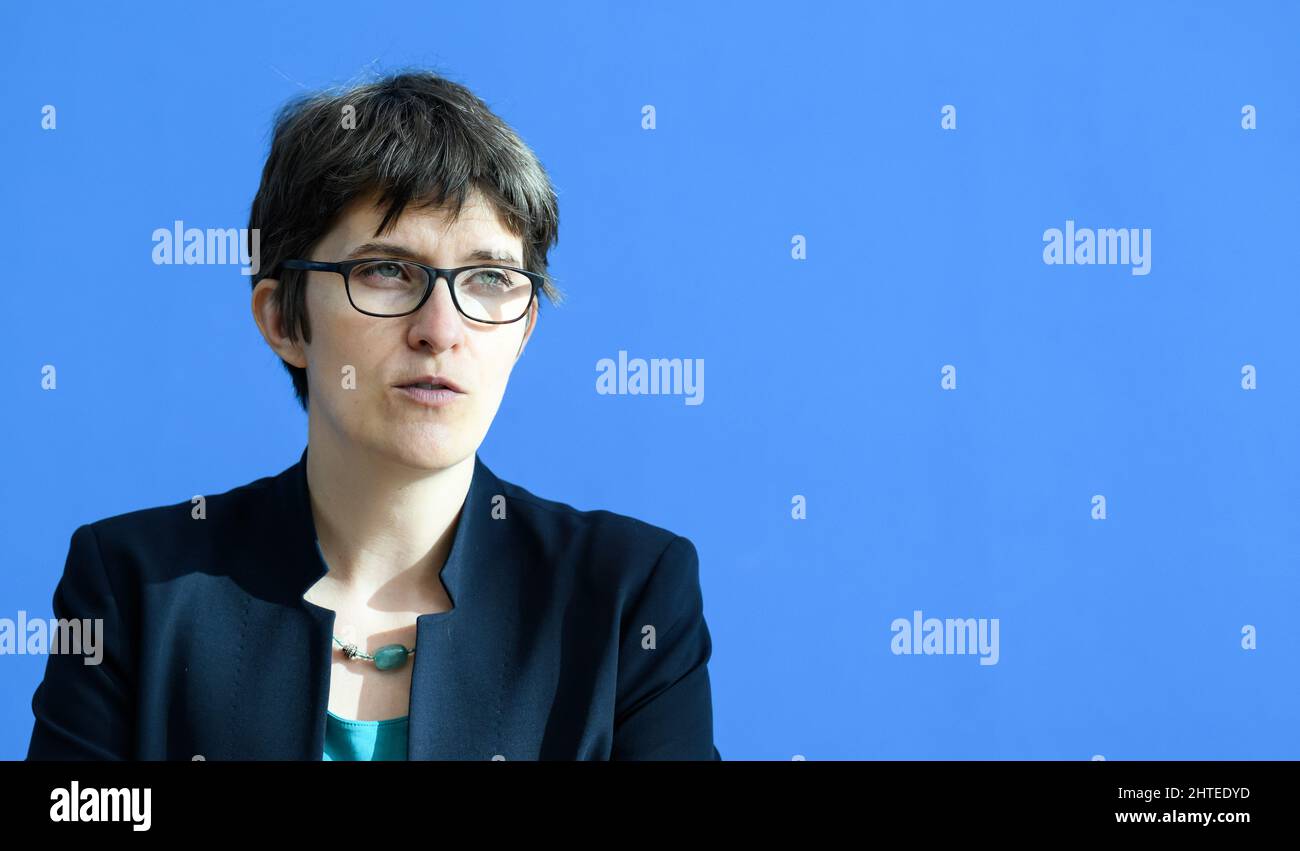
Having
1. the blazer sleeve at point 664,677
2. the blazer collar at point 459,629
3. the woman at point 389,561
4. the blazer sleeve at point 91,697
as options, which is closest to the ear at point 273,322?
the woman at point 389,561

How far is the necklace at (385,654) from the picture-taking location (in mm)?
1278

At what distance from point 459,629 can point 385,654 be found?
7cm

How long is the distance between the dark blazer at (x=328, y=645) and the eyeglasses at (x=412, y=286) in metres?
0.20

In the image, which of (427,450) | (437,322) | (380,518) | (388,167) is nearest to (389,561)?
(380,518)

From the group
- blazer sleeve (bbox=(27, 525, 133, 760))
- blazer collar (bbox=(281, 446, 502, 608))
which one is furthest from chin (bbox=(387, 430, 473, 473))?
blazer sleeve (bbox=(27, 525, 133, 760))

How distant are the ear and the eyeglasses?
9cm

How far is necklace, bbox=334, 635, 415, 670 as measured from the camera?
1.28 meters

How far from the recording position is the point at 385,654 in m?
1.28

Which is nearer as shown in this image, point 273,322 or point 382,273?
point 382,273

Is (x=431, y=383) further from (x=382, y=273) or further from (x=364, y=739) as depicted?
(x=364, y=739)

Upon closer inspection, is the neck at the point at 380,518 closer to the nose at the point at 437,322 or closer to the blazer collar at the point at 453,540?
the blazer collar at the point at 453,540

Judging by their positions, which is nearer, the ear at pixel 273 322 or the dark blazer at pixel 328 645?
the dark blazer at pixel 328 645
